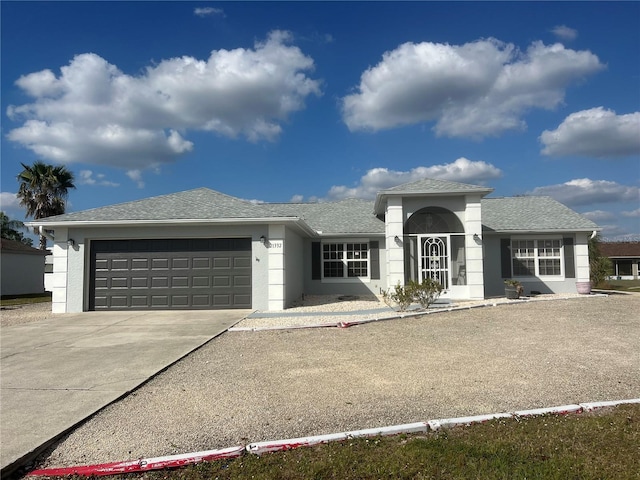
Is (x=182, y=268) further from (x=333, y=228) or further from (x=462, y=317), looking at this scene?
(x=462, y=317)

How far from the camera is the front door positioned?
16.3 meters

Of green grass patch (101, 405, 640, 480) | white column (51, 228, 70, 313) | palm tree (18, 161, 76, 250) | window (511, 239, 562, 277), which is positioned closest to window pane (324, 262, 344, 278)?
window (511, 239, 562, 277)

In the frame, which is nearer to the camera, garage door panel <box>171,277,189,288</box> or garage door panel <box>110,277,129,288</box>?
garage door panel <box>171,277,189,288</box>

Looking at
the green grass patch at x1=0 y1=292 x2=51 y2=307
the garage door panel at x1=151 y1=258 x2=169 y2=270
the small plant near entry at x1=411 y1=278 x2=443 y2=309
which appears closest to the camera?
the small plant near entry at x1=411 y1=278 x2=443 y2=309

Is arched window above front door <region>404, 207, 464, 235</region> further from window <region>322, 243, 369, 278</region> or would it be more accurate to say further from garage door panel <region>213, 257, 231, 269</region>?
garage door panel <region>213, 257, 231, 269</region>

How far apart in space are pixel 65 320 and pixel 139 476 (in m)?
11.0

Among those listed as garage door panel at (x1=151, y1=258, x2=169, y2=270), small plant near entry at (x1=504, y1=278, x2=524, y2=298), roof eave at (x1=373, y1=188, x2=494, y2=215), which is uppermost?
roof eave at (x1=373, y1=188, x2=494, y2=215)

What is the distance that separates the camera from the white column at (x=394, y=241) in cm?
1612

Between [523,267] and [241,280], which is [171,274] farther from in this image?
[523,267]

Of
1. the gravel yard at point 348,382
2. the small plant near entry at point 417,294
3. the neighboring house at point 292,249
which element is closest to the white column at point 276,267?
the neighboring house at point 292,249

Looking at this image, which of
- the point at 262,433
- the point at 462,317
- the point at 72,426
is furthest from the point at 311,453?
the point at 462,317

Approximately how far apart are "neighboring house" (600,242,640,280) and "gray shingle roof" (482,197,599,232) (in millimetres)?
29538

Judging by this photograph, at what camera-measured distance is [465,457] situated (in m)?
3.60

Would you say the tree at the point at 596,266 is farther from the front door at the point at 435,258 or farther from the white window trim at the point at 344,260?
the white window trim at the point at 344,260
